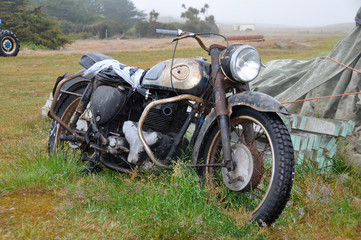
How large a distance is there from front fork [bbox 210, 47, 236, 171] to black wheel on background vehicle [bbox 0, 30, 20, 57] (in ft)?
57.8

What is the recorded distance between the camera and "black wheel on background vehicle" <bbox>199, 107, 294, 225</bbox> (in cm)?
285

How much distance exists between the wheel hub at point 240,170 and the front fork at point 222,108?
0.17 ft

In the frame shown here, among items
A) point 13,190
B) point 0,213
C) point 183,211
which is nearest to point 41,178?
point 13,190

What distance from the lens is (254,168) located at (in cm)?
305

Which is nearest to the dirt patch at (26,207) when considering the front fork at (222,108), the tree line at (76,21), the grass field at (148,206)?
the grass field at (148,206)

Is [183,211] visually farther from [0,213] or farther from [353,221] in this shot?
[0,213]

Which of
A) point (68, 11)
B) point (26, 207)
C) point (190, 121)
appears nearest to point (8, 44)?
point (26, 207)

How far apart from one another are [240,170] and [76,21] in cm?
5869

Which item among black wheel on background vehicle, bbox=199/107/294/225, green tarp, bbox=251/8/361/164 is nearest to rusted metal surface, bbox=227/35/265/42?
black wheel on background vehicle, bbox=199/107/294/225

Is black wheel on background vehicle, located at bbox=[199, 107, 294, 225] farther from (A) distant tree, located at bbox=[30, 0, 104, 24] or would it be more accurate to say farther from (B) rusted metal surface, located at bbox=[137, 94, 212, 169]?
(A) distant tree, located at bbox=[30, 0, 104, 24]

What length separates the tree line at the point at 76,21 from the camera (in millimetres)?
31219

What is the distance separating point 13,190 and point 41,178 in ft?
0.92

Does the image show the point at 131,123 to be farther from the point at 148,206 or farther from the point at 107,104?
the point at 148,206

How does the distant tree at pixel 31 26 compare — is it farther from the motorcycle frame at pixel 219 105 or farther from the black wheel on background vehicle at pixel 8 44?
the motorcycle frame at pixel 219 105
